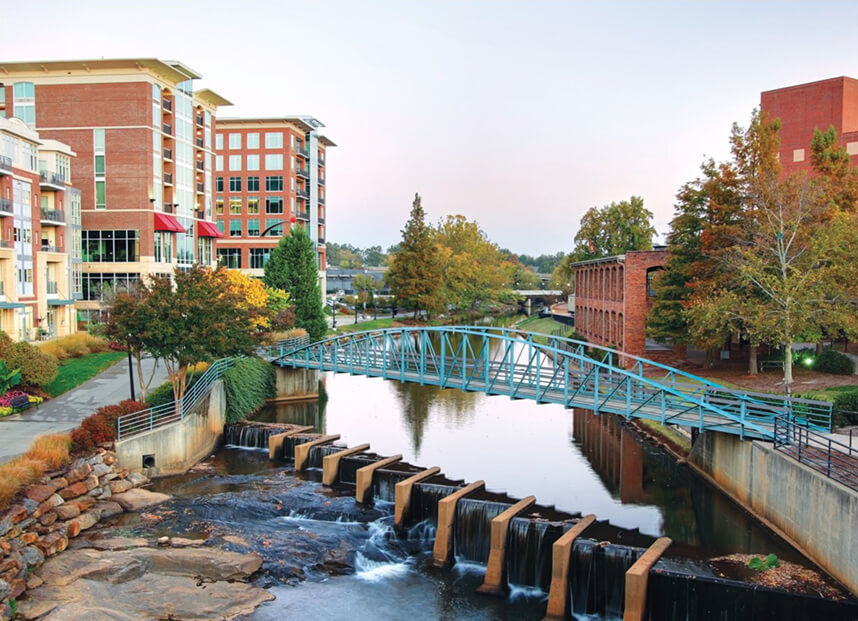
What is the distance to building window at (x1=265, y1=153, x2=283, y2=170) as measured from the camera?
8200 centimetres

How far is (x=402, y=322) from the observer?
85688mm

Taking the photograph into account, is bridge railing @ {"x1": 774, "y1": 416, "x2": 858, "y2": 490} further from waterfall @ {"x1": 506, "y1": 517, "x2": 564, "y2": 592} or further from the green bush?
the green bush

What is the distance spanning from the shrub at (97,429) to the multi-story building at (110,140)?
92.5 ft

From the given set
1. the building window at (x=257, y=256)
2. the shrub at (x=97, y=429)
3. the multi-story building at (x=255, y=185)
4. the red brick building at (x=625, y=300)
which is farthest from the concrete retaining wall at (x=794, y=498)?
the multi-story building at (x=255, y=185)

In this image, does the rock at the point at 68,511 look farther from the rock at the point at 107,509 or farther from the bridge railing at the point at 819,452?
the bridge railing at the point at 819,452

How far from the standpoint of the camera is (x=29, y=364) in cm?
3153

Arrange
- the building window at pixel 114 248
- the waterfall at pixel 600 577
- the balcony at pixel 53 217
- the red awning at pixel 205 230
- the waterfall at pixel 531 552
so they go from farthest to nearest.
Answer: the red awning at pixel 205 230 → the building window at pixel 114 248 → the balcony at pixel 53 217 → the waterfall at pixel 531 552 → the waterfall at pixel 600 577

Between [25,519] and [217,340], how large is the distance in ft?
39.1

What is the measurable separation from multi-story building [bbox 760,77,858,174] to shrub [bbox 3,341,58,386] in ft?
204

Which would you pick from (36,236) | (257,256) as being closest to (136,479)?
(36,236)

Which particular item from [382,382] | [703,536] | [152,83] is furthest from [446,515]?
[152,83]

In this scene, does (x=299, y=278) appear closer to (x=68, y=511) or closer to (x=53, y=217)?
(x=53, y=217)

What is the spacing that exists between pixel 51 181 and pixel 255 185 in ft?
116

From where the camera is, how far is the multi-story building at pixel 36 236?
136 feet
